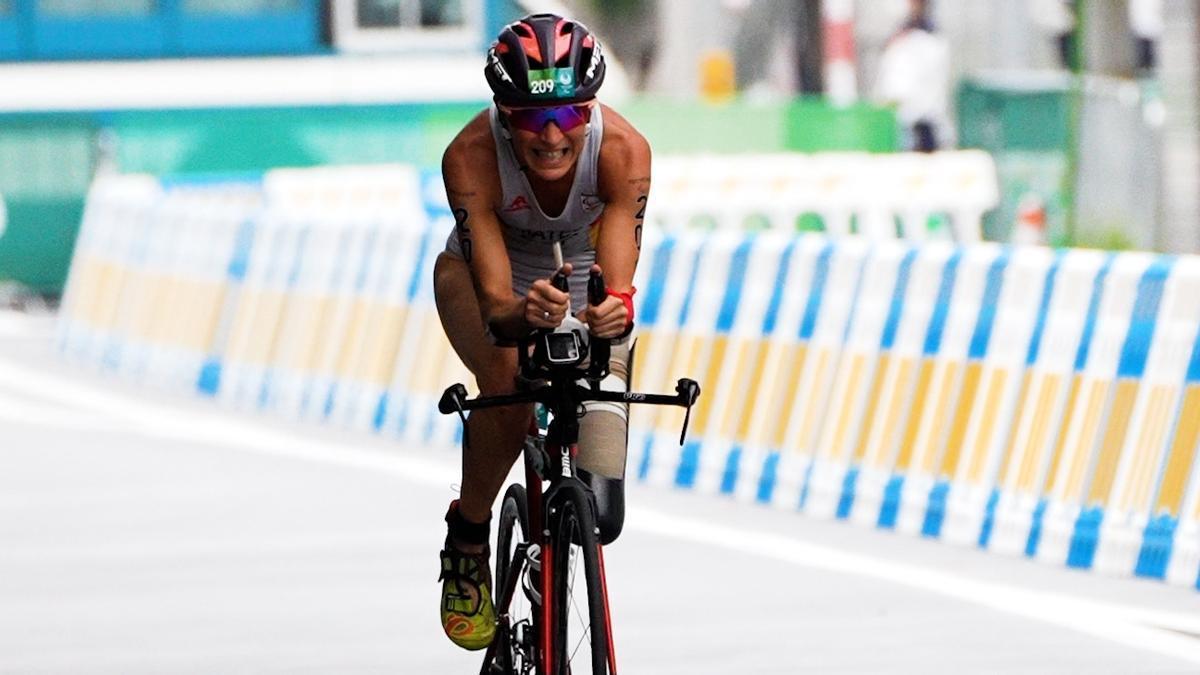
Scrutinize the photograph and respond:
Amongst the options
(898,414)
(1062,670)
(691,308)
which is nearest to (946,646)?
(1062,670)

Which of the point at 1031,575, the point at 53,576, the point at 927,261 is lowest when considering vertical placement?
the point at 53,576

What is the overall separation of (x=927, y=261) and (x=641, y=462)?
2.29 m

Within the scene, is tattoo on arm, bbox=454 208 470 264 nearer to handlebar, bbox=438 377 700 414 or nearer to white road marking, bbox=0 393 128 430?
handlebar, bbox=438 377 700 414

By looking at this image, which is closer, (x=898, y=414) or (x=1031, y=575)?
(x=1031, y=575)

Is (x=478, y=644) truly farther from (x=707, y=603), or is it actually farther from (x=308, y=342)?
(x=308, y=342)

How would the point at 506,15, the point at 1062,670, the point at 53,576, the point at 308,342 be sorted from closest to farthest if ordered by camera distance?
1. the point at 1062,670
2. the point at 53,576
3. the point at 308,342
4. the point at 506,15

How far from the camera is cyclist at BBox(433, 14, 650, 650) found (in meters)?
8.34

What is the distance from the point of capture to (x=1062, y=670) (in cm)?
1051

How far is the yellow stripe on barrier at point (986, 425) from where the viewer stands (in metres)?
13.7

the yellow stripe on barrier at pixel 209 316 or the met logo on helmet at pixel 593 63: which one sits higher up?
the met logo on helmet at pixel 593 63

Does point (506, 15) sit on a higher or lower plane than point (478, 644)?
higher

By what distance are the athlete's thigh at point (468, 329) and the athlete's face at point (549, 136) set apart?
1.35ft

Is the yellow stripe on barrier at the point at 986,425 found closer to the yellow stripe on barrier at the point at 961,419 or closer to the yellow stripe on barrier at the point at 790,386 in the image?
the yellow stripe on barrier at the point at 961,419

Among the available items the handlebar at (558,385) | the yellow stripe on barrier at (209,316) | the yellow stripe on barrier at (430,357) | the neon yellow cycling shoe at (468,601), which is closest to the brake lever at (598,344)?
the handlebar at (558,385)
